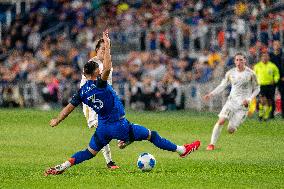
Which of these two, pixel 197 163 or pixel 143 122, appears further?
pixel 143 122

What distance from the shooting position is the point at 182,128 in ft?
90.2

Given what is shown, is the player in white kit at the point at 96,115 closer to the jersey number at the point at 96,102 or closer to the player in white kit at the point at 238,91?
the jersey number at the point at 96,102

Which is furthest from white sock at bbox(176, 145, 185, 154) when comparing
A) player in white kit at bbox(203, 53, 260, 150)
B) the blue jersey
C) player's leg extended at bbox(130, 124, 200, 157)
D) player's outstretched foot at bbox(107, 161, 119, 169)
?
player in white kit at bbox(203, 53, 260, 150)

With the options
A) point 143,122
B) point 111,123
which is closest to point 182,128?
point 143,122

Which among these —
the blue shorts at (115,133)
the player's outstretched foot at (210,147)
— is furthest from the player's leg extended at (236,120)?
the blue shorts at (115,133)

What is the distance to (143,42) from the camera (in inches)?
1628

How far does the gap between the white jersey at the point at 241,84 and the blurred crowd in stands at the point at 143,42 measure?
30.1 feet

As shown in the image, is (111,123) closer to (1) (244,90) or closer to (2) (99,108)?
(2) (99,108)

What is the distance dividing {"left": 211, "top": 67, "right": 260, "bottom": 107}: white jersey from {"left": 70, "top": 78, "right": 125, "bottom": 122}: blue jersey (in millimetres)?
7125

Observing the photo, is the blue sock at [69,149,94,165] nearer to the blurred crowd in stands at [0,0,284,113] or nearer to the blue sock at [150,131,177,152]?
the blue sock at [150,131,177,152]

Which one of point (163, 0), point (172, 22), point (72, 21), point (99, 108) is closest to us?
point (99, 108)

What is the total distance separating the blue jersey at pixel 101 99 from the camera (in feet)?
49.5

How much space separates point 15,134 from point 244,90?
6.53 m

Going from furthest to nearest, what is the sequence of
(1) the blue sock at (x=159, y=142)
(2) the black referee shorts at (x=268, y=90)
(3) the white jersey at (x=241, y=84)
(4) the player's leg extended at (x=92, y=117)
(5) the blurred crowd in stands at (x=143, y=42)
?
(5) the blurred crowd in stands at (x=143, y=42), (2) the black referee shorts at (x=268, y=90), (3) the white jersey at (x=241, y=84), (4) the player's leg extended at (x=92, y=117), (1) the blue sock at (x=159, y=142)
